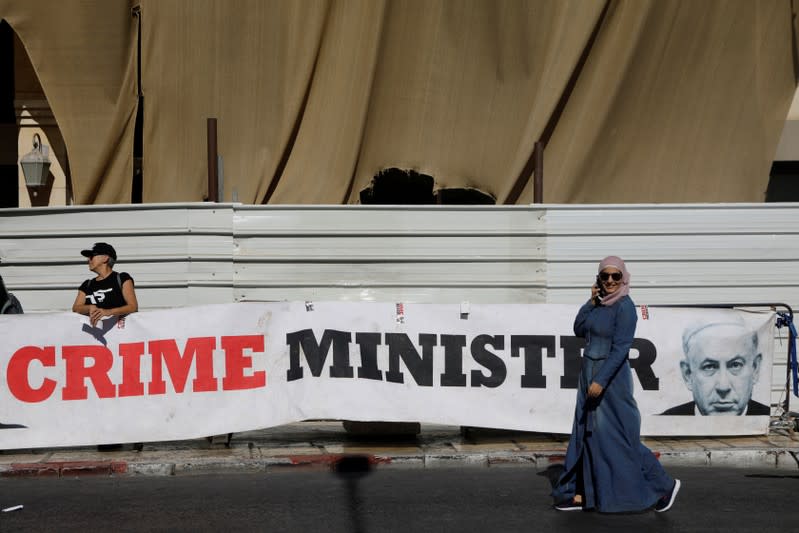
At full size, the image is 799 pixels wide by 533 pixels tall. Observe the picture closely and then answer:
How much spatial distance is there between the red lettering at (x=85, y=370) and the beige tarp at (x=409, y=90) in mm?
2500

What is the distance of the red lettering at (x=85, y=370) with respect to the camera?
377 inches

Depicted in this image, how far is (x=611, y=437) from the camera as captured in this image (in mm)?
7641

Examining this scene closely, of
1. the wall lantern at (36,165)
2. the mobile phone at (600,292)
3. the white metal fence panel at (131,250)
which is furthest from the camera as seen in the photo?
the wall lantern at (36,165)

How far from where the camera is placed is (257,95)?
11.5 metres

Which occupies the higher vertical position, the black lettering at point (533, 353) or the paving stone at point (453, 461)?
the black lettering at point (533, 353)

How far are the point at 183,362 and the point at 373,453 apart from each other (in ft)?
5.70

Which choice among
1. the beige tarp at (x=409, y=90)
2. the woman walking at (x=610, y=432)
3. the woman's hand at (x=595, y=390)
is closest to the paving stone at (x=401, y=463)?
the woman walking at (x=610, y=432)

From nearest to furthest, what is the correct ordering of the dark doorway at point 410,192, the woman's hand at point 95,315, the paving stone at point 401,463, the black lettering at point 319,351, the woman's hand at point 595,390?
1. the woman's hand at point 595,390
2. the paving stone at point 401,463
3. the woman's hand at point 95,315
4. the black lettering at point 319,351
5. the dark doorway at point 410,192

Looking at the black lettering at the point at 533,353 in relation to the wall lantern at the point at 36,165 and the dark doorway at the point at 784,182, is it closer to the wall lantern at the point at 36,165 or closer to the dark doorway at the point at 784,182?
the wall lantern at the point at 36,165

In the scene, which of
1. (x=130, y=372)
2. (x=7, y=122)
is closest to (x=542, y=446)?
(x=130, y=372)

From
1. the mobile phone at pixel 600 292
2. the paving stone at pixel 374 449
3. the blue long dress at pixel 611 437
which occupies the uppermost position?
the mobile phone at pixel 600 292

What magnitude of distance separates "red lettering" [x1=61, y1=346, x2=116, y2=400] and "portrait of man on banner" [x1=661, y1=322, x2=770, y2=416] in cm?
467

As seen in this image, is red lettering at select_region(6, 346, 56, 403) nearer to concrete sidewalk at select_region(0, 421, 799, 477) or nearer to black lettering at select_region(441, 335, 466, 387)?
concrete sidewalk at select_region(0, 421, 799, 477)

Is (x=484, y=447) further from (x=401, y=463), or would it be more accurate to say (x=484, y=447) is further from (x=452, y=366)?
(x=401, y=463)
